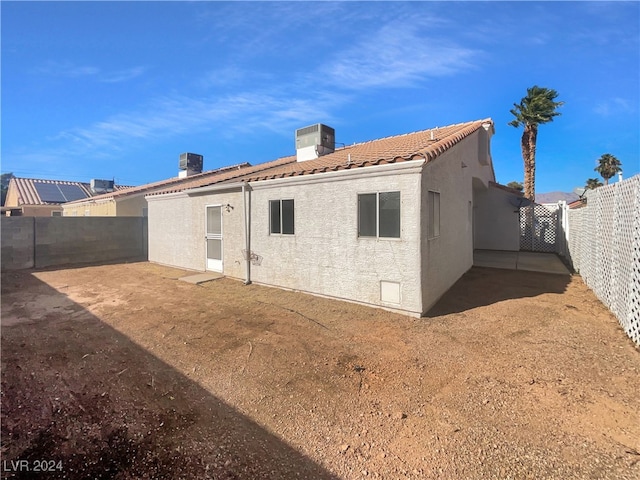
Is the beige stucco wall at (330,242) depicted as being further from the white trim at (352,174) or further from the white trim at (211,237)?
the white trim at (211,237)

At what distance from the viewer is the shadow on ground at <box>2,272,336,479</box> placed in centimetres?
243

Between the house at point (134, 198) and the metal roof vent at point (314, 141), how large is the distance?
5.61m

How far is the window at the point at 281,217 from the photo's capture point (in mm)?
8164

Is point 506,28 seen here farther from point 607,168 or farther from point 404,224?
point 607,168

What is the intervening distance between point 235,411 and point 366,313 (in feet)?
11.9

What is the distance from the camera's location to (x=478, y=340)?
492 centimetres

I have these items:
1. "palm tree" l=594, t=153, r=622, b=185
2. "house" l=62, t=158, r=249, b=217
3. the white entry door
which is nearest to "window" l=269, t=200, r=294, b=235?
the white entry door

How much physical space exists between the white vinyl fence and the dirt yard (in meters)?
0.38

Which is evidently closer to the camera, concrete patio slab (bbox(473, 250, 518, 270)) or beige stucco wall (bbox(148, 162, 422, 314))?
beige stucco wall (bbox(148, 162, 422, 314))

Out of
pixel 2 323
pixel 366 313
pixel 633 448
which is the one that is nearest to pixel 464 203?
pixel 366 313

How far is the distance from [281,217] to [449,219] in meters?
4.47

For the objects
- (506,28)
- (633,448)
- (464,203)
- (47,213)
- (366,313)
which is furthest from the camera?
(47,213)

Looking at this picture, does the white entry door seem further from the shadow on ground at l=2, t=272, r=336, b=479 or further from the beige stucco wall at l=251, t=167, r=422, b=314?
the shadow on ground at l=2, t=272, r=336, b=479

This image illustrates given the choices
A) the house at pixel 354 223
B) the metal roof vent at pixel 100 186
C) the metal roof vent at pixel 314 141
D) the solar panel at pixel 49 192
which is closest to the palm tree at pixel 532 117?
the house at pixel 354 223
